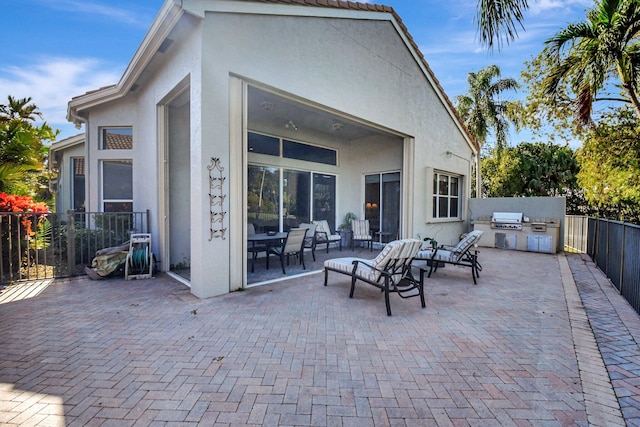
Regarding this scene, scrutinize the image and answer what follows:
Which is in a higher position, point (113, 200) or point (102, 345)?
point (113, 200)

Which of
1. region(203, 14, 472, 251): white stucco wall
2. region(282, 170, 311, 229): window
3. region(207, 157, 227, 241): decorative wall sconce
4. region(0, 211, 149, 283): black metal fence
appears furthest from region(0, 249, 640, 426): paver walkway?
region(282, 170, 311, 229): window

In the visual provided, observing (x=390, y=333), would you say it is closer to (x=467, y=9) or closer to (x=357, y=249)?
(x=467, y=9)

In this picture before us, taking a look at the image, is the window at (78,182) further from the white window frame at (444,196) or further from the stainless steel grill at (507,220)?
the stainless steel grill at (507,220)

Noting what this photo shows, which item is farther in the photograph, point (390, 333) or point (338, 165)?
point (338, 165)

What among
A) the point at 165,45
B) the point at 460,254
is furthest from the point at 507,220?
the point at 165,45

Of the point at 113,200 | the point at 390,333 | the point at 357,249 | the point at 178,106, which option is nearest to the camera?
the point at 390,333

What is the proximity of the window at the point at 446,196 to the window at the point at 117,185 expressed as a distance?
956cm

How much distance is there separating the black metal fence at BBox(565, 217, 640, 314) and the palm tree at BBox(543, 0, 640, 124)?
10.4ft

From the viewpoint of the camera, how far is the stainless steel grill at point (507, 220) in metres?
10.0

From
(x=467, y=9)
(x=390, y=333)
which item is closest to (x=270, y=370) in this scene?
(x=390, y=333)

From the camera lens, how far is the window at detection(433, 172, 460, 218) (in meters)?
10.4

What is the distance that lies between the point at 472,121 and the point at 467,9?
59.1ft

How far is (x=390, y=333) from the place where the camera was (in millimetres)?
3436

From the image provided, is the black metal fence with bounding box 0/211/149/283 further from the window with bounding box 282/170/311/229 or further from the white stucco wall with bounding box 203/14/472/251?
the white stucco wall with bounding box 203/14/472/251
